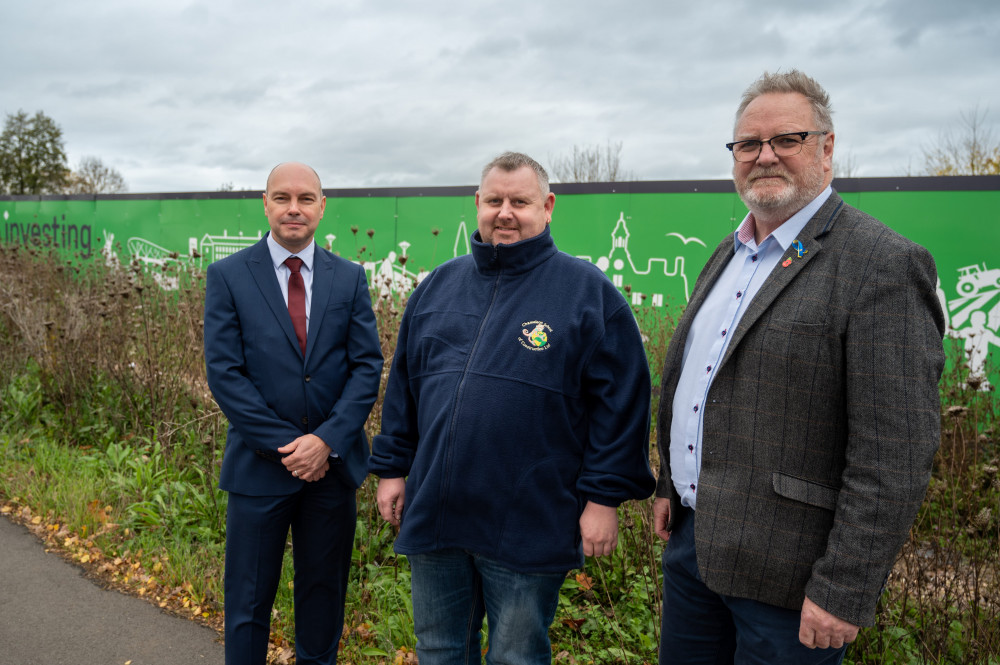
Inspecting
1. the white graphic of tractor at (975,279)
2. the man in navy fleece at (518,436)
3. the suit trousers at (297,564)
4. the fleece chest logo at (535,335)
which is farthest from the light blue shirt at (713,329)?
the white graphic of tractor at (975,279)

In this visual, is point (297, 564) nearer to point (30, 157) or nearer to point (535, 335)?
point (535, 335)

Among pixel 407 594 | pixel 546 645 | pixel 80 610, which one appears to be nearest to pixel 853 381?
pixel 546 645

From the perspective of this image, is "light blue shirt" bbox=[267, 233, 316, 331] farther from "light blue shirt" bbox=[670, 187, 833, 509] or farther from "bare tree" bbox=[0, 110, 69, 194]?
"bare tree" bbox=[0, 110, 69, 194]

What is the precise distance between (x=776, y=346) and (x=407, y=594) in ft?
9.43

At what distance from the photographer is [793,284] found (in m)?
2.00

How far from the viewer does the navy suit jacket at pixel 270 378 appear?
299cm

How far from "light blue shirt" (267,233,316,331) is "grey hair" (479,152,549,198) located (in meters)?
1.03

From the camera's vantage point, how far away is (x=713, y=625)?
2.29 meters

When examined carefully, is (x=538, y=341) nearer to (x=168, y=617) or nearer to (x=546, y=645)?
(x=546, y=645)

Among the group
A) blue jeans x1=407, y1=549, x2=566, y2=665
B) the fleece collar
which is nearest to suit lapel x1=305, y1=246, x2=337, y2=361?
the fleece collar

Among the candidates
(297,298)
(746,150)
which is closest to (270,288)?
(297,298)

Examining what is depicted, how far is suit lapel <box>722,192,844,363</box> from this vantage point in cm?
200

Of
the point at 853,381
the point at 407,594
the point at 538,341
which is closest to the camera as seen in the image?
the point at 853,381

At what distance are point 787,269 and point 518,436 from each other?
39.4 inches
